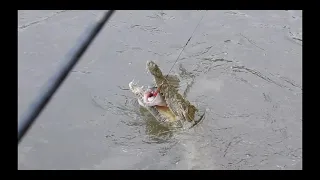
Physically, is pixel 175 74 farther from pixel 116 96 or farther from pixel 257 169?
pixel 257 169

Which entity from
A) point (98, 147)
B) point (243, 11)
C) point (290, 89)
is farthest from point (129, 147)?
point (243, 11)

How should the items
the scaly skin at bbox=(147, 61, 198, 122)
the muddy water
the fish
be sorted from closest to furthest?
the muddy water → the scaly skin at bbox=(147, 61, 198, 122) → the fish

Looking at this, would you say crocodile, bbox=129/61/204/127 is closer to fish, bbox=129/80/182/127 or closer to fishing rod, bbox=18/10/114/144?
fish, bbox=129/80/182/127

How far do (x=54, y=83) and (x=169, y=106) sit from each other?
193 inches

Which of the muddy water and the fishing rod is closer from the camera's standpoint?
the fishing rod

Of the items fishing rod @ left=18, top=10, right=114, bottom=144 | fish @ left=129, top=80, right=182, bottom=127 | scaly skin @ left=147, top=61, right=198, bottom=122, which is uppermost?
fishing rod @ left=18, top=10, right=114, bottom=144

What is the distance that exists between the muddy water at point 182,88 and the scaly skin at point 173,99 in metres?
0.29

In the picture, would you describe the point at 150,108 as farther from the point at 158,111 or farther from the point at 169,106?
the point at 169,106

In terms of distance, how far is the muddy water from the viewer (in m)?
5.93

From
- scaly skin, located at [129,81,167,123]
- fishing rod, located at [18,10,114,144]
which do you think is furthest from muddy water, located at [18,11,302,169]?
fishing rod, located at [18,10,114,144]

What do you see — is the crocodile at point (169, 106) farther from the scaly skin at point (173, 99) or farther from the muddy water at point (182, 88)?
the muddy water at point (182, 88)

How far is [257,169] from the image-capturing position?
5836mm

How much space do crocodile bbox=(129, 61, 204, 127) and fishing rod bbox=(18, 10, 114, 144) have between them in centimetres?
455

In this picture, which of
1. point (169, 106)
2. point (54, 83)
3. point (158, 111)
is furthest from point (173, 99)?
point (54, 83)
